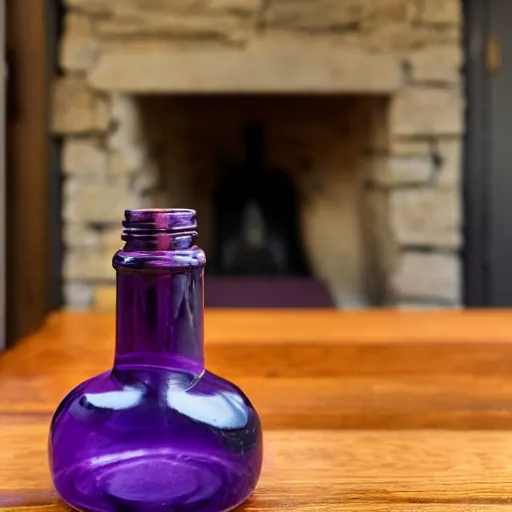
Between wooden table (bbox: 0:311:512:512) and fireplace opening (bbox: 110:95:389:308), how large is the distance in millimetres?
1559

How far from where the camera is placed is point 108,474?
1.18ft

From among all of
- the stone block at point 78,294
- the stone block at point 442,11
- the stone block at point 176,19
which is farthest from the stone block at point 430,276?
the stone block at point 78,294

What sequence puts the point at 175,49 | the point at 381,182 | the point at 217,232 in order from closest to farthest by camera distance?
1. the point at 175,49
2. the point at 381,182
3. the point at 217,232

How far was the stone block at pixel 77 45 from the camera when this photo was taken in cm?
206

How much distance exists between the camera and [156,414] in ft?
1.17

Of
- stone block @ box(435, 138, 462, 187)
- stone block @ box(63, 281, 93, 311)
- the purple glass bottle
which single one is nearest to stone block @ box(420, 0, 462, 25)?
stone block @ box(435, 138, 462, 187)

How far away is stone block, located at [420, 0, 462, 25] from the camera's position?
2.06 metres

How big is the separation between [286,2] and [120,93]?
504mm

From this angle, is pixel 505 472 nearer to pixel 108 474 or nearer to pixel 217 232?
pixel 108 474

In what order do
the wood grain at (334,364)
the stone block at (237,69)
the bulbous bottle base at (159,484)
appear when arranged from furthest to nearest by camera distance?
1. the stone block at (237,69)
2. the wood grain at (334,364)
3. the bulbous bottle base at (159,484)

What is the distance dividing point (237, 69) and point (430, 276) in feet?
2.50

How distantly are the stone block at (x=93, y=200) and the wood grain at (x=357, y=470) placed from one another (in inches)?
64.3

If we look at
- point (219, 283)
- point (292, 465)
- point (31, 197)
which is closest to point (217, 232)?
point (219, 283)

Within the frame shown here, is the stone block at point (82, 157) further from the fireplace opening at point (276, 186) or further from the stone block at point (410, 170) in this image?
the stone block at point (410, 170)
